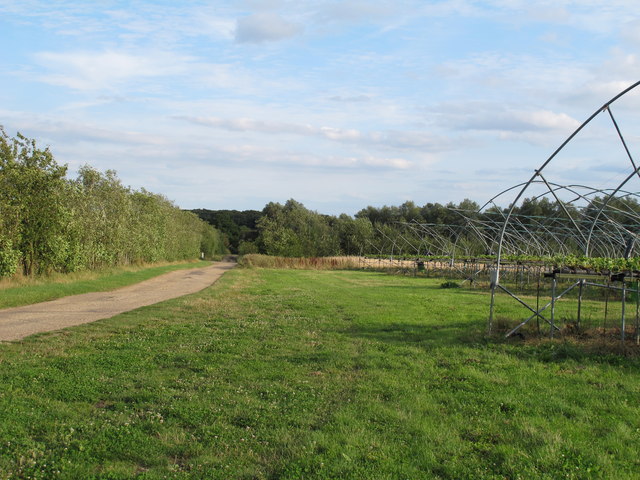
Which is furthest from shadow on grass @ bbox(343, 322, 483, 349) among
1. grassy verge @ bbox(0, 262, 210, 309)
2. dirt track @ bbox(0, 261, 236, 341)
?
grassy verge @ bbox(0, 262, 210, 309)

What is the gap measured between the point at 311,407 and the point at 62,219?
1923cm

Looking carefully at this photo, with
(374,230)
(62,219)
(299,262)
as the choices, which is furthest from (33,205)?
(374,230)

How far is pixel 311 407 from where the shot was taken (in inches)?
247

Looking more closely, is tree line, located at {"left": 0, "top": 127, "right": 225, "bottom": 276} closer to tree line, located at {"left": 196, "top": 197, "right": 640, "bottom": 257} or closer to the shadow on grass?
the shadow on grass

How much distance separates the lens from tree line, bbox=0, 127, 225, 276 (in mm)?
19734

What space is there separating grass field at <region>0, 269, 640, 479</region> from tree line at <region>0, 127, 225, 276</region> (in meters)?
11.1

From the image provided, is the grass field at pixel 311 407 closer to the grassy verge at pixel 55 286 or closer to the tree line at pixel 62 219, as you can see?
the grassy verge at pixel 55 286

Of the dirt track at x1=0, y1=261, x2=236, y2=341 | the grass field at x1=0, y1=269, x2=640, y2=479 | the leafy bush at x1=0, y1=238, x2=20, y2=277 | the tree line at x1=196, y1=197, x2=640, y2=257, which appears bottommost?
the dirt track at x1=0, y1=261, x2=236, y2=341

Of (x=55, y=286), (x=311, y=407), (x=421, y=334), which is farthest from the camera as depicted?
(x=55, y=286)

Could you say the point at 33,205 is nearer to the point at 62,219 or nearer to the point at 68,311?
the point at 62,219

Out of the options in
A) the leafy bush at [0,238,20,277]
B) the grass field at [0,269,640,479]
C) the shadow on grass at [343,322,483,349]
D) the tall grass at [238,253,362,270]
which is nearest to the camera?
the grass field at [0,269,640,479]

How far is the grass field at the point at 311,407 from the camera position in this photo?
4.73 m

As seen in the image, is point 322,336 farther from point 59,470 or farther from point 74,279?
point 74,279

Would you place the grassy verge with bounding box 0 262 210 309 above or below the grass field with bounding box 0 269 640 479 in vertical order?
below
